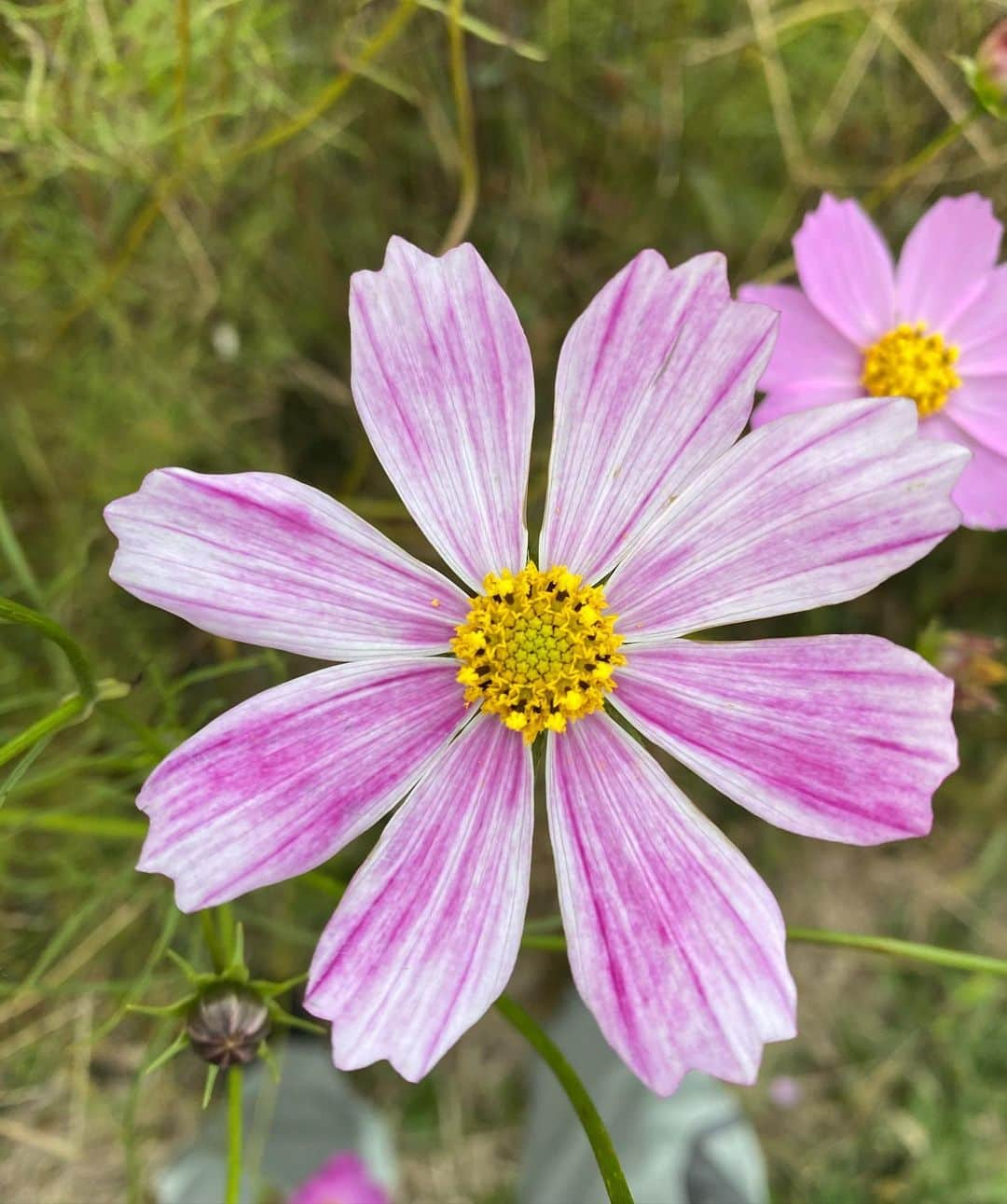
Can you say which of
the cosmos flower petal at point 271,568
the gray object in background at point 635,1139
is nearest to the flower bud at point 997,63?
the cosmos flower petal at point 271,568

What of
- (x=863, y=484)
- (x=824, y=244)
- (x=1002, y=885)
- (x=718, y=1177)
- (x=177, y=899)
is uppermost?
(x=824, y=244)

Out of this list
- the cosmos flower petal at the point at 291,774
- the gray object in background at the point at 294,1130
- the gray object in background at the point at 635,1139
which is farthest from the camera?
the gray object in background at the point at 294,1130

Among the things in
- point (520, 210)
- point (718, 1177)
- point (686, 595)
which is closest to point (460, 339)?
point (686, 595)

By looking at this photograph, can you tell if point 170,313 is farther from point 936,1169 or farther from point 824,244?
point 936,1169

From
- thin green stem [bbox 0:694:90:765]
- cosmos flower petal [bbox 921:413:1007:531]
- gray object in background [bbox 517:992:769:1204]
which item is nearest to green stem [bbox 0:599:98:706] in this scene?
thin green stem [bbox 0:694:90:765]

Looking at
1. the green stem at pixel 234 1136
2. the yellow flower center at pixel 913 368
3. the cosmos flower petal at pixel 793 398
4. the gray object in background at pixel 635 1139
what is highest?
the yellow flower center at pixel 913 368

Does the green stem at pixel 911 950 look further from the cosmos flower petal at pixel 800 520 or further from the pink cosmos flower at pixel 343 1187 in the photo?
A: the pink cosmos flower at pixel 343 1187
